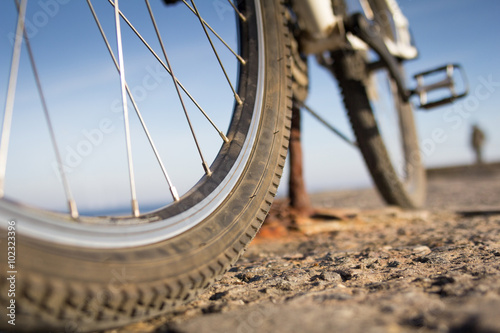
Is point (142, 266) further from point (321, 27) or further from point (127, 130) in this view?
point (321, 27)

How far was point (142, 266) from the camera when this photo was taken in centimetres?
77

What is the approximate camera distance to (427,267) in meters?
1.09

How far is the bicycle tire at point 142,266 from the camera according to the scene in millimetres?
633

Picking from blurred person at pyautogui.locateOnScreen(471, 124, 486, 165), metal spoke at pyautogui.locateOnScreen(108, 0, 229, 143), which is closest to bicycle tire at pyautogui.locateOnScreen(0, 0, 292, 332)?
metal spoke at pyautogui.locateOnScreen(108, 0, 229, 143)

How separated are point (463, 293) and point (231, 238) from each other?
0.55 m

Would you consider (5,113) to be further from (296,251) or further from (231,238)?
(296,251)

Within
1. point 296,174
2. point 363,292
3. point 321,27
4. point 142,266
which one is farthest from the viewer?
point 296,174

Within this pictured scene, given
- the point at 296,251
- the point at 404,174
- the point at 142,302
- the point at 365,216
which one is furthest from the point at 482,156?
the point at 142,302

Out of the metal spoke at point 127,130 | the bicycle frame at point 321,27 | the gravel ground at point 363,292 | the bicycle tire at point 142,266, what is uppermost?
the bicycle frame at point 321,27

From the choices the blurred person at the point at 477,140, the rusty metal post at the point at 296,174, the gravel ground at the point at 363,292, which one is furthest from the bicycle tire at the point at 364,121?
the blurred person at the point at 477,140

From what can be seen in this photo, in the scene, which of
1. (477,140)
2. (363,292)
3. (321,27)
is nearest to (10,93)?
(363,292)

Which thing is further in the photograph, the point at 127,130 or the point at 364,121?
the point at 364,121

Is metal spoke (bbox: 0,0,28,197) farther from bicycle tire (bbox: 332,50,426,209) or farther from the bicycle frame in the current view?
bicycle tire (bbox: 332,50,426,209)

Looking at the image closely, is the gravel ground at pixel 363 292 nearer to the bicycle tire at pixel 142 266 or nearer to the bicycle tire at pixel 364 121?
the bicycle tire at pixel 142 266
